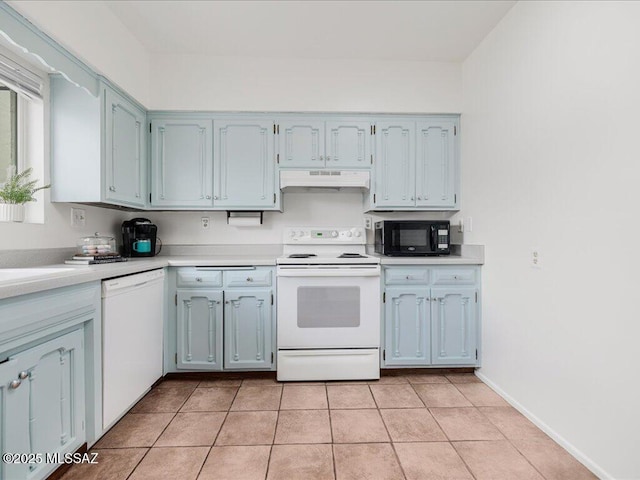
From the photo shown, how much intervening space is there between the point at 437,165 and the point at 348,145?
79 cm

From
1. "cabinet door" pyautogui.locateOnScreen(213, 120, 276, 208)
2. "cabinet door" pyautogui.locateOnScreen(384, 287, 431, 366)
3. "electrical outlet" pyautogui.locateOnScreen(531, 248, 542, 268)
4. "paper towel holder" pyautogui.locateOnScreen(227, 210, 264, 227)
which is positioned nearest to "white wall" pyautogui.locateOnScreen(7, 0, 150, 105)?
"cabinet door" pyautogui.locateOnScreen(213, 120, 276, 208)

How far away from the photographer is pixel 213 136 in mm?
2855

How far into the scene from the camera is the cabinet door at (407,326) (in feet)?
8.57

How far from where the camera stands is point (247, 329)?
8.40ft

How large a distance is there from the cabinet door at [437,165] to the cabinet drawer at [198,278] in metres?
1.77

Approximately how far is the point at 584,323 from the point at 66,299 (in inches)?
94.1

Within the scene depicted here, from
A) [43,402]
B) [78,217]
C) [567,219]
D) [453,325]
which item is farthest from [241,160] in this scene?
[567,219]

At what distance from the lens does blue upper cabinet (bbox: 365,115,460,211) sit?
291cm

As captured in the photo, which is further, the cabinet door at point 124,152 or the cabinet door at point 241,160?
the cabinet door at point 241,160

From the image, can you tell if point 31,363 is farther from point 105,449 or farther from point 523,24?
point 523,24

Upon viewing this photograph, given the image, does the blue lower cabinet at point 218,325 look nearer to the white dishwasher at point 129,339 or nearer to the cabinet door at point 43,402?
the white dishwasher at point 129,339

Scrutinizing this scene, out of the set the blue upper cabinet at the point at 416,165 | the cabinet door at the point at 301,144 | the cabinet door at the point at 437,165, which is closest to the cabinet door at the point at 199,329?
the cabinet door at the point at 301,144

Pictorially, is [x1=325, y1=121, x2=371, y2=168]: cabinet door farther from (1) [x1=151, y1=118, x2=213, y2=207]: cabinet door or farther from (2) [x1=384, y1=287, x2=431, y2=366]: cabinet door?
(2) [x1=384, y1=287, x2=431, y2=366]: cabinet door

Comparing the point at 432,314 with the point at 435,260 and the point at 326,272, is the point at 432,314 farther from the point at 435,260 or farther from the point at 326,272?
the point at 326,272
